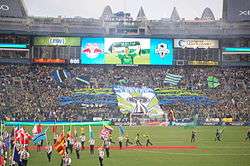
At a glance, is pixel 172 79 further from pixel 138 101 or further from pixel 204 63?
pixel 138 101

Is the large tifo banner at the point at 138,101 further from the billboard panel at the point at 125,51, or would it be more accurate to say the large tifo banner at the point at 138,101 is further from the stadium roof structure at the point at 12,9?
the stadium roof structure at the point at 12,9

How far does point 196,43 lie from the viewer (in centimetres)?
9138

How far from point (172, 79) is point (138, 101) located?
9.09 meters

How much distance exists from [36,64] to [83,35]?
10.2 metres

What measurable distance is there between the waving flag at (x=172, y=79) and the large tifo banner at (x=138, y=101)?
389 centimetres

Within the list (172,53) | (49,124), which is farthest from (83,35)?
(49,124)

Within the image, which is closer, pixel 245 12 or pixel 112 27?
pixel 112 27

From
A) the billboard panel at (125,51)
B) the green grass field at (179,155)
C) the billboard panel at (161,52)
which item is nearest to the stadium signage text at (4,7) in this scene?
the billboard panel at (125,51)

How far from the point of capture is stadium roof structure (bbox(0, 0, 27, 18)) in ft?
305

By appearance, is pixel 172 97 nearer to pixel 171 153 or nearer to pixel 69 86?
pixel 69 86

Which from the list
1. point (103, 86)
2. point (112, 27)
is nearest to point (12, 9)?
point (112, 27)

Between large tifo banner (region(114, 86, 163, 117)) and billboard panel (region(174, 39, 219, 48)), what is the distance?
1045 centimetres

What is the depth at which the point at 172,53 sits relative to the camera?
90.1 metres

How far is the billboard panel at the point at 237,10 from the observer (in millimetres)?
94619
